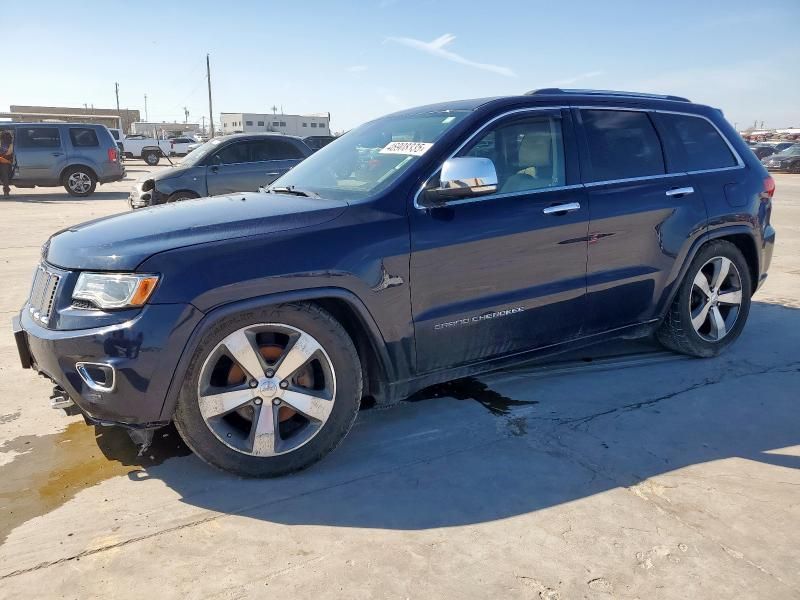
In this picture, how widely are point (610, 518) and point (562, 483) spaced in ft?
1.01

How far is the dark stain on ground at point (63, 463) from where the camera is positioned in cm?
281

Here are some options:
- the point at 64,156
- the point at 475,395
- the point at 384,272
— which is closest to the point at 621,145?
the point at 475,395

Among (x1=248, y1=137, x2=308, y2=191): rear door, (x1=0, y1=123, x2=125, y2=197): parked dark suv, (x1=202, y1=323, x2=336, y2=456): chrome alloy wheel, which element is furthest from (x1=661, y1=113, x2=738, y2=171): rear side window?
(x1=0, y1=123, x2=125, y2=197): parked dark suv

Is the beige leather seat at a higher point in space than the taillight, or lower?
higher

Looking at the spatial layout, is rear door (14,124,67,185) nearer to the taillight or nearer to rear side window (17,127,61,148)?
rear side window (17,127,61,148)

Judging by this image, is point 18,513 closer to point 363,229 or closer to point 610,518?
point 363,229

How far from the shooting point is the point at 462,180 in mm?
3088

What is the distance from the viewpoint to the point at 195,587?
2.26 meters

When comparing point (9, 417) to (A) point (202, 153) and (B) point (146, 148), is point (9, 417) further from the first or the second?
(B) point (146, 148)

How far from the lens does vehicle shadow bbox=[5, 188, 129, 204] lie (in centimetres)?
1702

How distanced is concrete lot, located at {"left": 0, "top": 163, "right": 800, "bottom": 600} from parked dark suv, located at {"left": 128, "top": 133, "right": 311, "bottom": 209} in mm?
6558

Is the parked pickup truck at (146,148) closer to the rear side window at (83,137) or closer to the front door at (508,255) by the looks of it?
the rear side window at (83,137)

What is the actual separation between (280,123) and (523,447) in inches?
2968

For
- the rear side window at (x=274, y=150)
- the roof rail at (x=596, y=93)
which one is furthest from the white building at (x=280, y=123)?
the roof rail at (x=596, y=93)
